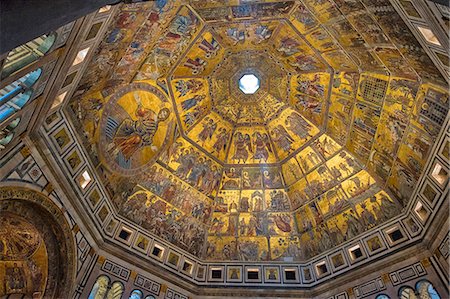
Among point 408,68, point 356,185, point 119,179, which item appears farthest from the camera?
point 356,185

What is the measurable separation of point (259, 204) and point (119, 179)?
7411 millimetres

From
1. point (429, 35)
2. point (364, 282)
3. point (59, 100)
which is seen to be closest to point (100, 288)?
point (59, 100)

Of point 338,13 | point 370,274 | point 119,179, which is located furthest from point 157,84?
point 370,274

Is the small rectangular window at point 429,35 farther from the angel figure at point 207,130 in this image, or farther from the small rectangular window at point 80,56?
the angel figure at point 207,130

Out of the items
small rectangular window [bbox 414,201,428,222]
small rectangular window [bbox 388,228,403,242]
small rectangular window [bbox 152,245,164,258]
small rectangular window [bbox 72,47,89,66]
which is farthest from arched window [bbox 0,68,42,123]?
small rectangular window [bbox 388,228,403,242]

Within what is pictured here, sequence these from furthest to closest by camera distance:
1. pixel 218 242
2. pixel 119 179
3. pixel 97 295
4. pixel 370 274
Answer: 1. pixel 218 242
2. pixel 119 179
3. pixel 370 274
4. pixel 97 295

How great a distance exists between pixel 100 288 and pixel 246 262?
694 cm

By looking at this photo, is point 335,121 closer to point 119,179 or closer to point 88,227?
point 119,179

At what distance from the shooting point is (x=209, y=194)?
58.1 ft

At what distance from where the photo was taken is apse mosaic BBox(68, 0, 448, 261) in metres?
11.9

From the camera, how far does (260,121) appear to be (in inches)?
727

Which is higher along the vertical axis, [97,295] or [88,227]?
[88,227]

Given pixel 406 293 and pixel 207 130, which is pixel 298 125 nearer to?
pixel 207 130

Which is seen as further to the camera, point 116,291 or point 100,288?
point 116,291
